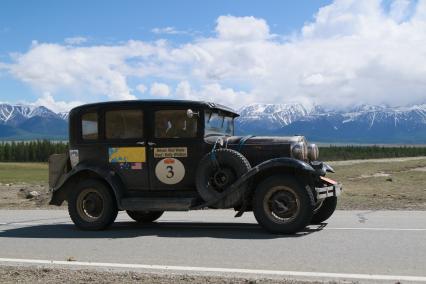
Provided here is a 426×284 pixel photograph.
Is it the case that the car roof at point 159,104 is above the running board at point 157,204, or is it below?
above

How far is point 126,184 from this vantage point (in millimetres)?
10477

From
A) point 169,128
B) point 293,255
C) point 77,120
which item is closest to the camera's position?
point 293,255

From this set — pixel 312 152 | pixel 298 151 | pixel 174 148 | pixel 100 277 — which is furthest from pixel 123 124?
pixel 100 277

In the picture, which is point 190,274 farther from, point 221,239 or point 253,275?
point 221,239

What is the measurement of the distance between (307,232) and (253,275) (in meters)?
3.11

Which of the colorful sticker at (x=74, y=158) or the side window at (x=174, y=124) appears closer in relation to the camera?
the side window at (x=174, y=124)

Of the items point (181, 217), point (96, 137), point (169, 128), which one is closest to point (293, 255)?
point (169, 128)

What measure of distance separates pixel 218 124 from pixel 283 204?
6.61ft

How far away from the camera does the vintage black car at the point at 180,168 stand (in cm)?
938

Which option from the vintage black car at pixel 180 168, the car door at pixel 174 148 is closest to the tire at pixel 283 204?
the vintage black car at pixel 180 168

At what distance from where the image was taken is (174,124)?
1014 centimetres

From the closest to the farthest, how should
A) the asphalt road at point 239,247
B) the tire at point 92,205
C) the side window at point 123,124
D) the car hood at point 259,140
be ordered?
the asphalt road at point 239,247, the car hood at point 259,140, the side window at point 123,124, the tire at point 92,205

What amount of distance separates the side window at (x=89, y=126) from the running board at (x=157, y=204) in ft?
4.37

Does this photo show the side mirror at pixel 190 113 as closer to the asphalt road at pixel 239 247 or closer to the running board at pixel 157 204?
the running board at pixel 157 204
